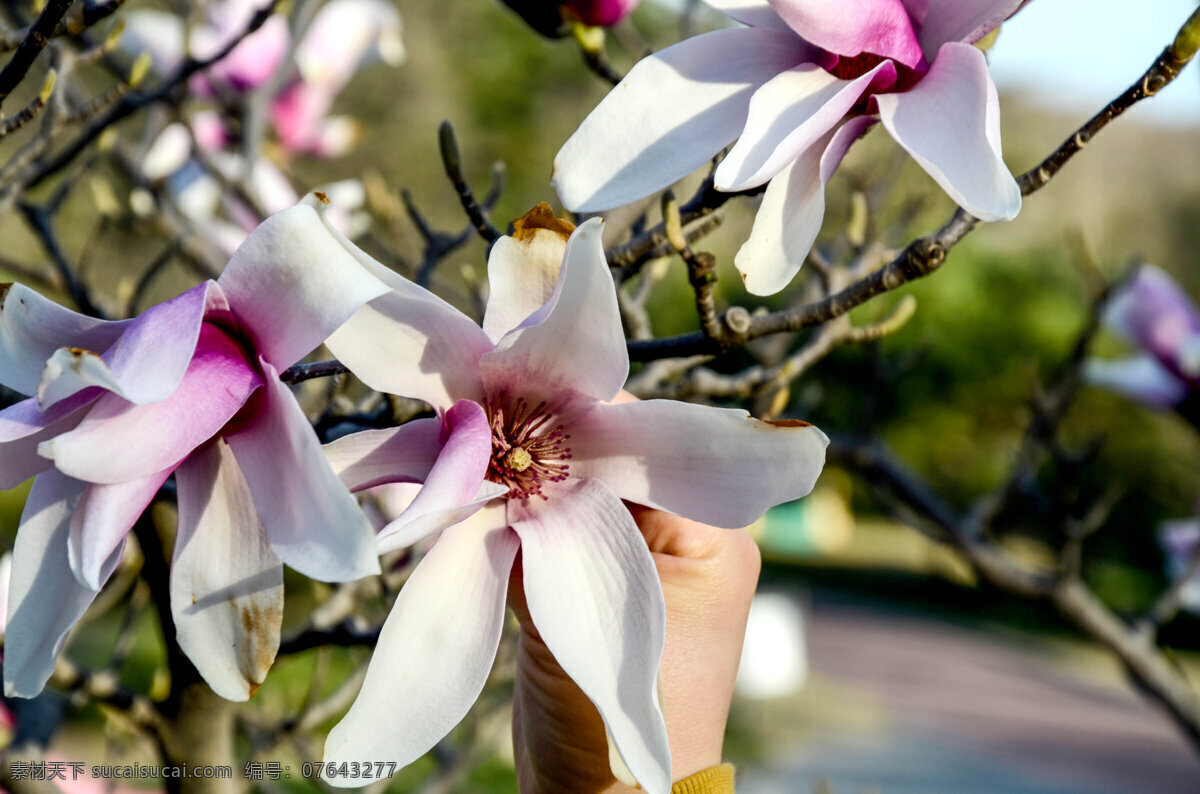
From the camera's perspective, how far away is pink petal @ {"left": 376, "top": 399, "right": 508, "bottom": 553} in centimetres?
48

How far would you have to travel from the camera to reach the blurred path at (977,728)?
5.10m

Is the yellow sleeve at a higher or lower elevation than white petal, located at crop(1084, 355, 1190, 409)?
higher

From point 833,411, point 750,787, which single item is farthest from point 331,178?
point 750,787

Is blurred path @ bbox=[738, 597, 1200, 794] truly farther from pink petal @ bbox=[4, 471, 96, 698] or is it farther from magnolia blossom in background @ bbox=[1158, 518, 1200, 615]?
pink petal @ bbox=[4, 471, 96, 698]

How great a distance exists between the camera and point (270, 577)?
20.9 inches

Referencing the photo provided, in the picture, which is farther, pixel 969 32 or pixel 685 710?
pixel 685 710

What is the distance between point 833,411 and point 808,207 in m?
8.69

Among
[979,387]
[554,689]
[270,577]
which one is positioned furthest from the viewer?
[979,387]

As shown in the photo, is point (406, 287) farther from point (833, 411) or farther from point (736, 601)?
point (833, 411)

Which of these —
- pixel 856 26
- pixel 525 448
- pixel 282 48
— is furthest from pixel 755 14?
pixel 282 48

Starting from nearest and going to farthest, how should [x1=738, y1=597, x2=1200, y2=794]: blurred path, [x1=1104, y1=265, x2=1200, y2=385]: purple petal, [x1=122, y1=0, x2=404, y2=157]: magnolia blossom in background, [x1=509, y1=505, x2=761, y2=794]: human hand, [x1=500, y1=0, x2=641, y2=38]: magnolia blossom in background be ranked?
1. [x1=509, y1=505, x2=761, y2=794]: human hand
2. [x1=500, y1=0, x2=641, y2=38]: magnolia blossom in background
3. [x1=1104, y1=265, x2=1200, y2=385]: purple petal
4. [x1=122, y1=0, x2=404, y2=157]: magnolia blossom in background
5. [x1=738, y1=597, x2=1200, y2=794]: blurred path

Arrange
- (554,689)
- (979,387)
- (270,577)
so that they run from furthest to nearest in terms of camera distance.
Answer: (979,387) → (554,689) → (270,577)

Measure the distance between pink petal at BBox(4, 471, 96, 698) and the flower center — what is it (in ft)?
0.75

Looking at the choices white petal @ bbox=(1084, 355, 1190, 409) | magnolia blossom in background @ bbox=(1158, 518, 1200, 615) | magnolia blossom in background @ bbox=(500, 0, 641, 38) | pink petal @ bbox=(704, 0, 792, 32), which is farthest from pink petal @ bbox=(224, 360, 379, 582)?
magnolia blossom in background @ bbox=(1158, 518, 1200, 615)
